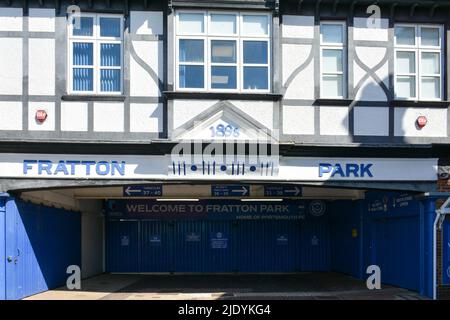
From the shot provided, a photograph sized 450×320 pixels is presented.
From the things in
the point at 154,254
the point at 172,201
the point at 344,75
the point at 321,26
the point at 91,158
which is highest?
the point at 321,26

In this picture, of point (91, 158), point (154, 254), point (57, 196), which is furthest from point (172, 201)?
point (91, 158)

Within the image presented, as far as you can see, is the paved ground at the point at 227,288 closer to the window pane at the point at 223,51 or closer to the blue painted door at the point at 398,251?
the blue painted door at the point at 398,251

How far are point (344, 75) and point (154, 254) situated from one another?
927 centimetres

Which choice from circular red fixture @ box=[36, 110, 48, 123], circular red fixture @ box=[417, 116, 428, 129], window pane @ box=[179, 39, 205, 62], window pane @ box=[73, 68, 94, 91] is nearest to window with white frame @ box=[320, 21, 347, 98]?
circular red fixture @ box=[417, 116, 428, 129]

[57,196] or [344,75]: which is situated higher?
[344,75]

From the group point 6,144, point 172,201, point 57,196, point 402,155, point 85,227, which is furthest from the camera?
point 172,201

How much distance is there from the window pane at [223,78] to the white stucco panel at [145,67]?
1.12 metres

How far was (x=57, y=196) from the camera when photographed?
1484 cm

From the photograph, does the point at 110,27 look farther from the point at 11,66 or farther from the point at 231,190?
the point at 231,190

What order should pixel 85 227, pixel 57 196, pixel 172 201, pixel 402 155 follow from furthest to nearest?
pixel 172 201, pixel 85 227, pixel 57 196, pixel 402 155

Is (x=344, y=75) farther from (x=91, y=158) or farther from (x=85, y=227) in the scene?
(x=85, y=227)

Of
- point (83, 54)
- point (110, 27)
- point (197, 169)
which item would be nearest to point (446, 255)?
point (197, 169)

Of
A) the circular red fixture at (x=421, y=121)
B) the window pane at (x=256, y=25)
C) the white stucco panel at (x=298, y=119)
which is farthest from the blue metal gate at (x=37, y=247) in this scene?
the circular red fixture at (x=421, y=121)

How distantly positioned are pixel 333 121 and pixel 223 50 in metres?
2.77
